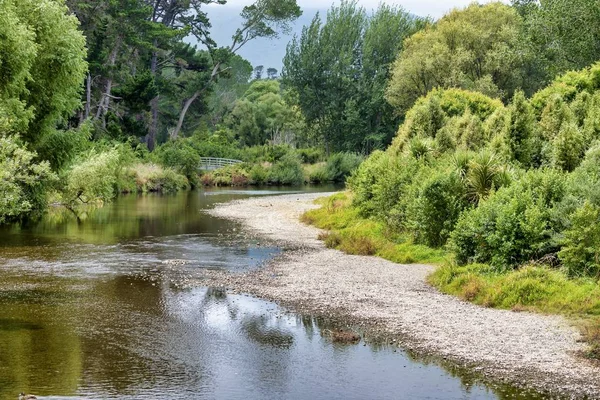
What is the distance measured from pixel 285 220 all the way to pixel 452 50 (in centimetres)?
3353

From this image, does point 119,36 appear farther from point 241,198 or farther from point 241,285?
point 241,285

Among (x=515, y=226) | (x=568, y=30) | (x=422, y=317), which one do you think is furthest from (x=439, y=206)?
(x=568, y=30)

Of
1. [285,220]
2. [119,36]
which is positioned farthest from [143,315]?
[119,36]

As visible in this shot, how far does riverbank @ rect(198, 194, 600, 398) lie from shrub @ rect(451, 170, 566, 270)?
6.07 feet

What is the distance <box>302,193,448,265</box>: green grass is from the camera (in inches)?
992

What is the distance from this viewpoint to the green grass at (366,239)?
25.2 m

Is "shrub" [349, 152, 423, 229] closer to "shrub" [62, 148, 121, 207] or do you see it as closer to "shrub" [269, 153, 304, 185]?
"shrub" [62, 148, 121, 207]

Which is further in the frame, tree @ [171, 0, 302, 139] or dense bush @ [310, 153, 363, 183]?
tree @ [171, 0, 302, 139]

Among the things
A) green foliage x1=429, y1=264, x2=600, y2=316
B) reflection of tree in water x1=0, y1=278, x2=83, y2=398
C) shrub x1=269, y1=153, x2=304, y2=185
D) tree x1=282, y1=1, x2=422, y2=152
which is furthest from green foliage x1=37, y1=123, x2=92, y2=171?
tree x1=282, y1=1, x2=422, y2=152

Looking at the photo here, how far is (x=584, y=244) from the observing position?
1852cm

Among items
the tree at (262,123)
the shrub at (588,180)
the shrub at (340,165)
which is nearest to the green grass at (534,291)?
the shrub at (588,180)

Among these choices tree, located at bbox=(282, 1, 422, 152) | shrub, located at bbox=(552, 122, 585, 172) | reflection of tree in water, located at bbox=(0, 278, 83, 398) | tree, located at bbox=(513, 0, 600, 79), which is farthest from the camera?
tree, located at bbox=(282, 1, 422, 152)

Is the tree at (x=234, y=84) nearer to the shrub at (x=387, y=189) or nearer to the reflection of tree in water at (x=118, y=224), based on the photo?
the reflection of tree in water at (x=118, y=224)

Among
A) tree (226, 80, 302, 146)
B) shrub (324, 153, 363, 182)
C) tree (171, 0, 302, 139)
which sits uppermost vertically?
tree (171, 0, 302, 139)
